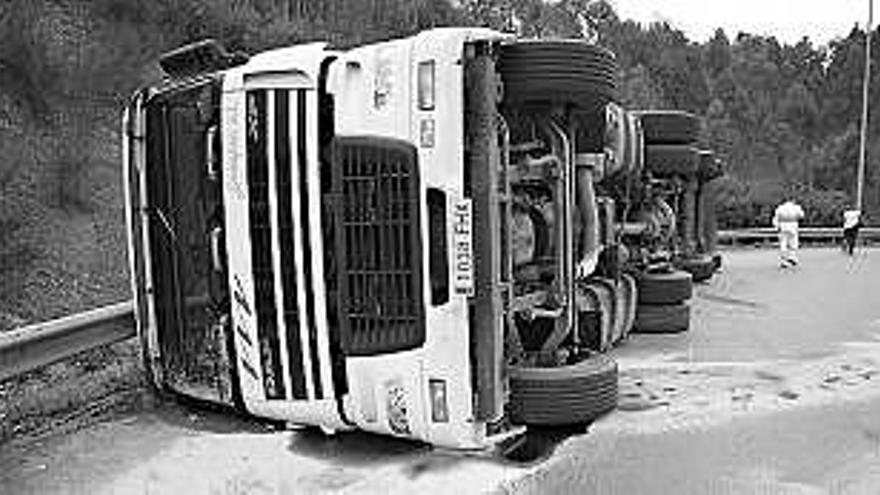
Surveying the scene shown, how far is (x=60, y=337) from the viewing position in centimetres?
554

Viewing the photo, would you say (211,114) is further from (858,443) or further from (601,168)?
(858,443)

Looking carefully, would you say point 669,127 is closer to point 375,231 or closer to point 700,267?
point 700,267

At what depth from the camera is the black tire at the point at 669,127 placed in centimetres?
969

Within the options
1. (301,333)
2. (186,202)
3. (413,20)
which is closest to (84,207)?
(186,202)

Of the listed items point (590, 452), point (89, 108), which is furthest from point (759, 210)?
point (590, 452)

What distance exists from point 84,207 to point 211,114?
31.4ft

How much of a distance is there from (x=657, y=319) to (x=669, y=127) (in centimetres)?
218

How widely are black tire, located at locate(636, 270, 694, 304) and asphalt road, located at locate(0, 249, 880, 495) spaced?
171 centimetres

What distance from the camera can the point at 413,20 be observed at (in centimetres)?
2909

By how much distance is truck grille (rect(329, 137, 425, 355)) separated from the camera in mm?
4547

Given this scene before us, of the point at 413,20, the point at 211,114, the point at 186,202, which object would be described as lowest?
the point at 186,202

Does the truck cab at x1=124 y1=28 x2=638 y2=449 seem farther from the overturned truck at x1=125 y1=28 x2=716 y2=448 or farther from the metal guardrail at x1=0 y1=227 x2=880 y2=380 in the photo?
the metal guardrail at x1=0 y1=227 x2=880 y2=380

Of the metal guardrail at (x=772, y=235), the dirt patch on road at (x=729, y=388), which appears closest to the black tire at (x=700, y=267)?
the dirt patch on road at (x=729, y=388)

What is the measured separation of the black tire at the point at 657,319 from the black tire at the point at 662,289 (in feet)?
0.15
